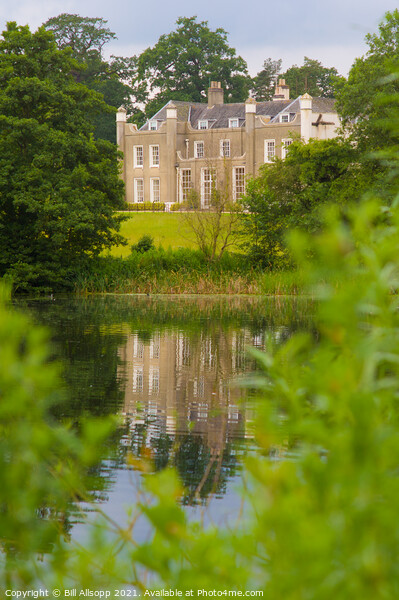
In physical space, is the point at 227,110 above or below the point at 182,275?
above

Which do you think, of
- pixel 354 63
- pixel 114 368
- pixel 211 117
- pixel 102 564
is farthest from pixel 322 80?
pixel 102 564

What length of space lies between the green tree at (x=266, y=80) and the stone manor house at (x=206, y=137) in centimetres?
1036

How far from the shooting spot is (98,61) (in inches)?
2876

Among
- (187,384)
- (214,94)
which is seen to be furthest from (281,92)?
(187,384)

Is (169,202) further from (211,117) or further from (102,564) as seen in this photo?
(102,564)

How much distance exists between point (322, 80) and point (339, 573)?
77.3m

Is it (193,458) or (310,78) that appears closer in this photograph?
(193,458)

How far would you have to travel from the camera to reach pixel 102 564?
5.67 ft

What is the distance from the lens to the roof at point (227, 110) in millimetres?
60097

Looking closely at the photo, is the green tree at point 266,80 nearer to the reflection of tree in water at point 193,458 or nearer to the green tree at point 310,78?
the green tree at point 310,78

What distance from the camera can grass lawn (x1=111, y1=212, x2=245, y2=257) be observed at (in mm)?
41531

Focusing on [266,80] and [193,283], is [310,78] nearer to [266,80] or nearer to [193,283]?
[266,80]

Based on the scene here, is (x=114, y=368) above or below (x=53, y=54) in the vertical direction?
below

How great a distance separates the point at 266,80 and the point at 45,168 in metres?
54.5
